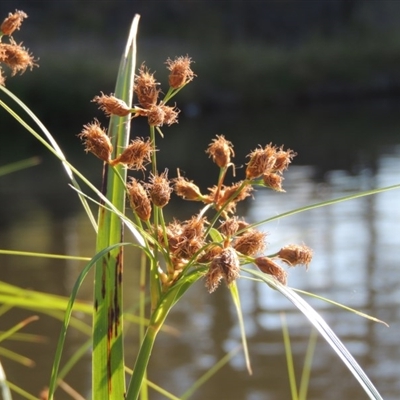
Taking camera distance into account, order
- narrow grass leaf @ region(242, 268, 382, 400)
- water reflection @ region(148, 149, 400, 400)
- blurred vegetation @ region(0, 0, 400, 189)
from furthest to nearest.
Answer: blurred vegetation @ region(0, 0, 400, 189), water reflection @ region(148, 149, 400, 400), narrow grass leaf @ region(242, 268, 382, 400)

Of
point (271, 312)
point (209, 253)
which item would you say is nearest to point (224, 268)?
point (209, 253)

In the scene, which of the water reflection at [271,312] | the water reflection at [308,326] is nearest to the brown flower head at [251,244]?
the water reflection at [271,312]

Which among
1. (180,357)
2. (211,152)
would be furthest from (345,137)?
(211,152)

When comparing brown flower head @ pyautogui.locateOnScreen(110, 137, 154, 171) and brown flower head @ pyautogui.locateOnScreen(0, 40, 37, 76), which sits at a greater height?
brown flower head @ pyautogui.locateOnScreen(0, 40, 37, 76)

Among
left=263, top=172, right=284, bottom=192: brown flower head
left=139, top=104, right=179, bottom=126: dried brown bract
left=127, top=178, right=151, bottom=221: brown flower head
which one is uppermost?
left=139, top=104, right=179, bottom=126: dried brown bract

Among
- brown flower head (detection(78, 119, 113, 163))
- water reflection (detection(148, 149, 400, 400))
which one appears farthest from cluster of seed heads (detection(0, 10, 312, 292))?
water reflection (detection(148, 149, 400, 400))

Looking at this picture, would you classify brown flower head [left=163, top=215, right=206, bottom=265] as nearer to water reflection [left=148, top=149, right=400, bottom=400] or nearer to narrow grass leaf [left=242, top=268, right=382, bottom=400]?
narrow grass leaf [left=242, top=268, right=382, bottom=400]

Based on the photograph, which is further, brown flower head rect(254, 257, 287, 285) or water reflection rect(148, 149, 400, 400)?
water reflection rect(148, 149, 400, 400)

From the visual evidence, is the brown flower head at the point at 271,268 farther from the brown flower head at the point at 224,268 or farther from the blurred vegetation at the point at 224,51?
the blurred vegetation at the point at 224,51

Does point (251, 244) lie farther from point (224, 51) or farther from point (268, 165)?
point (224, 51)
